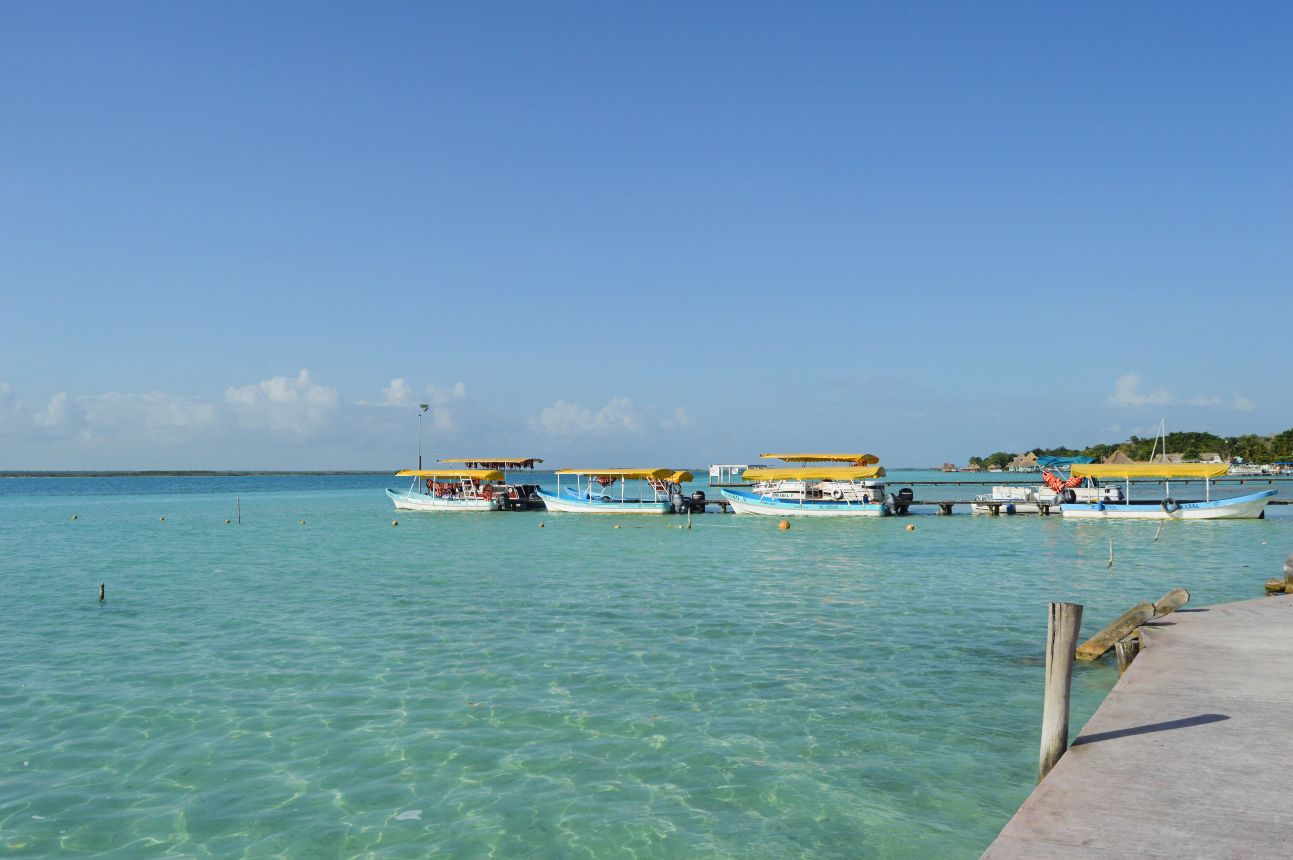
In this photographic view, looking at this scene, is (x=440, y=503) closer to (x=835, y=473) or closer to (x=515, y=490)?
(x=515, y=490)

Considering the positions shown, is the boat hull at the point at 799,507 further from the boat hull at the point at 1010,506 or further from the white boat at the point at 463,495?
the white boat at the point at 463,495

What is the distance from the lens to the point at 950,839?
835 cm

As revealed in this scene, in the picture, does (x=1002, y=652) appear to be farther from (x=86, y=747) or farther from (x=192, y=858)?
(x=86, y=747)

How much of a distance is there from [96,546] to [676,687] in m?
37.7

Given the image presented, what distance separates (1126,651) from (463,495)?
58683 mm

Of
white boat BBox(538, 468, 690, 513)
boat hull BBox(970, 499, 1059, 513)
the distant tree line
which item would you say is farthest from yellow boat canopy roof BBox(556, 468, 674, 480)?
the distant tree line

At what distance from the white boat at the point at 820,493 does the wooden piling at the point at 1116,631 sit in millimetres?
42200

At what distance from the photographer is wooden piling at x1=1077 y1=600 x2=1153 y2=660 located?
14031mm

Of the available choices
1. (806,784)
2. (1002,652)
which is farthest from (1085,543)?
(806,784)

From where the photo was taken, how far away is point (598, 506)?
6225 cm

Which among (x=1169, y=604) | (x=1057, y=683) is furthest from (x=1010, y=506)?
(x=1057, y=683)

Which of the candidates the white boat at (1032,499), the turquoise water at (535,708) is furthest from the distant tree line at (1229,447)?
the turquoise water at (535,708)

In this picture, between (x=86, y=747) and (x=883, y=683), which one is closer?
(x=86, y=747)

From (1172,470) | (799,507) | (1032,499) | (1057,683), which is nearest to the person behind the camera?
(1057,683)
